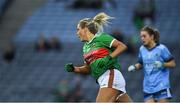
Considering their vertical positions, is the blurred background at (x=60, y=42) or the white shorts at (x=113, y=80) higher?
the white shorts at (x=113, y=80)

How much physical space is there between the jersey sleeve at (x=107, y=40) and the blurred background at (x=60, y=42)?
325 inches

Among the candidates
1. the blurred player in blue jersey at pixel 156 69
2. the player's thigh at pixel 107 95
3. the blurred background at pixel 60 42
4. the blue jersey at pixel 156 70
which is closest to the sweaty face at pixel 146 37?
the blurred player in blue jersey at pixel 156 69

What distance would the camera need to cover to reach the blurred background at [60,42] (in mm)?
18031

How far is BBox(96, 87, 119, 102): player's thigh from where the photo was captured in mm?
8234

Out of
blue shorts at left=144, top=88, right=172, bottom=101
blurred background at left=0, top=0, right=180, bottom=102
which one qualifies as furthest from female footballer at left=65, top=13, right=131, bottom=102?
blurred background at left=0, top=0, right=180, bottom=102

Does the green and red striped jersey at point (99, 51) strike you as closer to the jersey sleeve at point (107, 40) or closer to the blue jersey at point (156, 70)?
the jersey sleeve at point (107, 40)

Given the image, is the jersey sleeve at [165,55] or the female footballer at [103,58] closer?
the female footballer at [103,58]

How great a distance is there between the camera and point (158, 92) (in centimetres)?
948

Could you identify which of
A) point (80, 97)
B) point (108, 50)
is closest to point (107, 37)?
point (108, 50)

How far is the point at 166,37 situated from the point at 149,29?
10878 millimetres

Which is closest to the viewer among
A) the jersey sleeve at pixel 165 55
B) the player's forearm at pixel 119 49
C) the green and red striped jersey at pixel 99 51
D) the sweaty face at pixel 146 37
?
the player's forearm at pixel 119 49

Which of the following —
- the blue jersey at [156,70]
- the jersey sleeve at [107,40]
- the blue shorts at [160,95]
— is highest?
the jersey sleeve at [107,40]

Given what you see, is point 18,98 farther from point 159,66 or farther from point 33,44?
point 159,66

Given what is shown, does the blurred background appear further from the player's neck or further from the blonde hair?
the blonde hair
